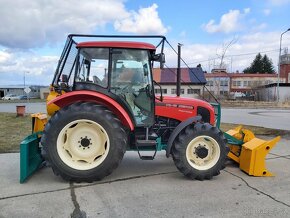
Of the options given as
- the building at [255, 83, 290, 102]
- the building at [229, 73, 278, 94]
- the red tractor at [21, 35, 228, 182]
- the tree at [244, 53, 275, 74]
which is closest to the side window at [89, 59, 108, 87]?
the red tractor at [21, 35, 228, 182]

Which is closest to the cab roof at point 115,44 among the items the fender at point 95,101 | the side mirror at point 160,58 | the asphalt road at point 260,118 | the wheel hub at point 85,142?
the side mirror at point 160,58

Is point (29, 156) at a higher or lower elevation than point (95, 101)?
lower

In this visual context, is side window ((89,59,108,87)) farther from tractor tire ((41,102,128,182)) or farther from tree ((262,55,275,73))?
tree ((262,55,275,73))

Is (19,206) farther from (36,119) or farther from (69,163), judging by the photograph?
(36,119)

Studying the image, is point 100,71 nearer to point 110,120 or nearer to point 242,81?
point 110,120

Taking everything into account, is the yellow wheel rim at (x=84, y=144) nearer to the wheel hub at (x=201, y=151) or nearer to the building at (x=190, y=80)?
the building at (x=190, y=80)

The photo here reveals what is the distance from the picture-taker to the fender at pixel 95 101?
5527 mm

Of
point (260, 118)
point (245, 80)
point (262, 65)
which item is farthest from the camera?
point (262, 65)

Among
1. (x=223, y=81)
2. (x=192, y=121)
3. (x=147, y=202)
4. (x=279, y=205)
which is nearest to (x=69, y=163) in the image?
(x=147, y=202)

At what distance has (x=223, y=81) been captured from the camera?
3039 inches

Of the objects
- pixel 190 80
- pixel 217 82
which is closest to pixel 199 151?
pixel 190 80

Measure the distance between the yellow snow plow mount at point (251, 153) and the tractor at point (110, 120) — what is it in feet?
1.90

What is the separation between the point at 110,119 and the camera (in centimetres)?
549

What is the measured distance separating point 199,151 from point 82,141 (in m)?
2.01
